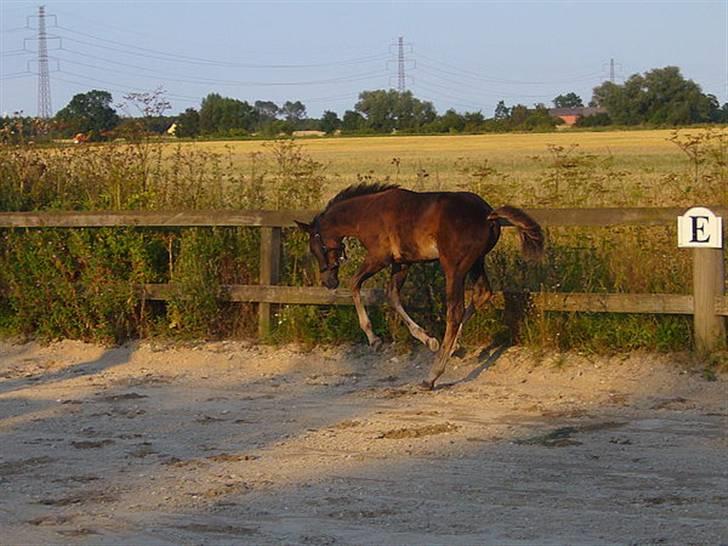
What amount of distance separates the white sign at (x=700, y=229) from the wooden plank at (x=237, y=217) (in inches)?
4.4

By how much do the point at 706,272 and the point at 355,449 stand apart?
3945mm

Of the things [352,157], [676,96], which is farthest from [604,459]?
[676,96]

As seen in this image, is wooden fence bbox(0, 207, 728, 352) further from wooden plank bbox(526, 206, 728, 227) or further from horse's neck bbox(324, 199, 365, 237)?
horse's neck bbox(324, 199, 365, 237)

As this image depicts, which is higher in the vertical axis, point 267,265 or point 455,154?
point 455,154

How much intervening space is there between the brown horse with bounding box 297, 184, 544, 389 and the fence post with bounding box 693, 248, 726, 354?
4.75 ft

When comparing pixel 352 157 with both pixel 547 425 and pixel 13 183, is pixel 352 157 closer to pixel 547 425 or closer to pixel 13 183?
pixel 13 183

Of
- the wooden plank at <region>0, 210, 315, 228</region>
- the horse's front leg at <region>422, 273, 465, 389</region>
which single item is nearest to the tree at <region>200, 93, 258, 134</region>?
the wooden plank at <region>0, 210, 315, 228</region>

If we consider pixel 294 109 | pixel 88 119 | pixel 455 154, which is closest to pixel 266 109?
pixel 294 109

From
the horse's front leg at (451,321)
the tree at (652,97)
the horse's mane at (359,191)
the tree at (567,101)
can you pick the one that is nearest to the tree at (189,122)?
the horse's mane at (359,191)

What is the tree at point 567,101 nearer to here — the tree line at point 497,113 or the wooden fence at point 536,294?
the tree line at point 497,113

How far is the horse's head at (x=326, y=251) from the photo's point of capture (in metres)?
11.2

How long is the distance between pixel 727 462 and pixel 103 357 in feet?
23.2

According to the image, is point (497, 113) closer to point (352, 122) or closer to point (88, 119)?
point (352, 122)

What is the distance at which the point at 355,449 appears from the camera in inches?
326
